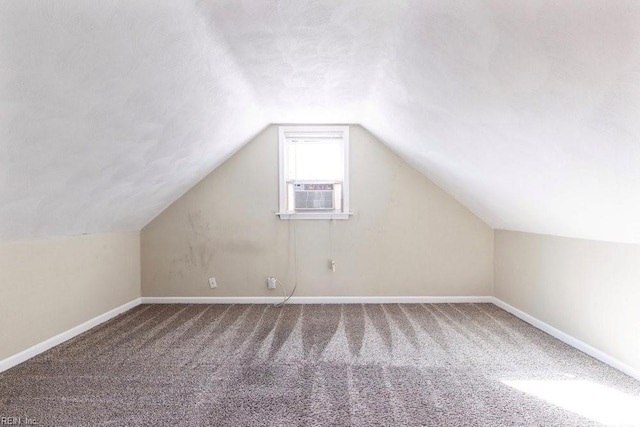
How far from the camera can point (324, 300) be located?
446cm

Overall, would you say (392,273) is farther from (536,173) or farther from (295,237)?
(536,173)

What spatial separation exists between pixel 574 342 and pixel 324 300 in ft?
8.10

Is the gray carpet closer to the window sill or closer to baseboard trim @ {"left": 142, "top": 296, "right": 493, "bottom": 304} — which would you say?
baseboard trim @ {"left": 142, "top": 296, "right": 493, "bottom": 304}

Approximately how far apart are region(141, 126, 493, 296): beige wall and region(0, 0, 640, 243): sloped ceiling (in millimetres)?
909

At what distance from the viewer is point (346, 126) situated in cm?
448

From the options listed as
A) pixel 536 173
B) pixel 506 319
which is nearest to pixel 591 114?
pixel 536 173

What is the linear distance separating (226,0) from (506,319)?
372cm

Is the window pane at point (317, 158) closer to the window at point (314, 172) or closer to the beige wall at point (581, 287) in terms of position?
the window at point (314, 172)

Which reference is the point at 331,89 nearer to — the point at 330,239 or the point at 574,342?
the point at 330,239

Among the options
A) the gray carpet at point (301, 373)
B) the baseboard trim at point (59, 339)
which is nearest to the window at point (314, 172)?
the gray carpet at point (301, 373)

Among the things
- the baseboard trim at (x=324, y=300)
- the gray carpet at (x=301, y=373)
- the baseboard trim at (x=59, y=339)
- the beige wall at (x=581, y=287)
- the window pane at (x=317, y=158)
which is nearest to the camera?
the gray carpet at (x=301, y=373)

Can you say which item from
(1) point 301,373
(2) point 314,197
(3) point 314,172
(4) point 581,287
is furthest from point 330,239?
(4) point 581,287

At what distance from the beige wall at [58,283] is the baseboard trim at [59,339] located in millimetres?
35

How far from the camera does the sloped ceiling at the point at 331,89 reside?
1.51 meters
